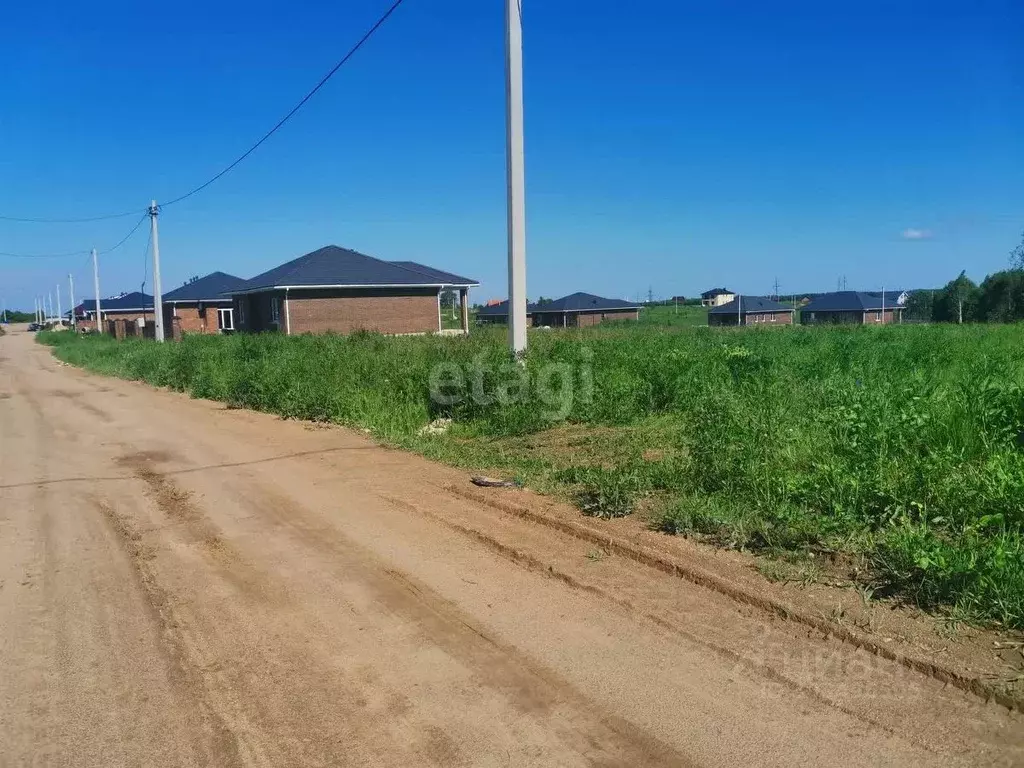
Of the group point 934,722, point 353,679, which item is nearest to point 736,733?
point 934,722

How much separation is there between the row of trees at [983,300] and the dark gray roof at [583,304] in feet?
89.5

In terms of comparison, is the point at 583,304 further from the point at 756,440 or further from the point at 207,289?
the point at 756,440

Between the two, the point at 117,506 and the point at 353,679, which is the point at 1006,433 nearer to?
the point at 353,679

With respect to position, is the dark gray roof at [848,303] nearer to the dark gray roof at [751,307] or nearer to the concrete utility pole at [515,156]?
the dark gray roof at [751,307]

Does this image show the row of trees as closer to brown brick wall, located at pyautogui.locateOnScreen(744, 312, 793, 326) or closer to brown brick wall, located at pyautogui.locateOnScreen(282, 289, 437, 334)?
brown brick wall, located at pyautogui.locateOnScreen(744, 312, 793, 326)

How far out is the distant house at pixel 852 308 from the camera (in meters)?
78.8

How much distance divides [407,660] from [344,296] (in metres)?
33.9

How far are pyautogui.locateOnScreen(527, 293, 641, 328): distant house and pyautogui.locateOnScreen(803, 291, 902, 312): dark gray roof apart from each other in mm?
21852

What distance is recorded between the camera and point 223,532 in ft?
21.2

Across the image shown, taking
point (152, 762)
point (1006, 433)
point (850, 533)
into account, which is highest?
point (1006, 433)

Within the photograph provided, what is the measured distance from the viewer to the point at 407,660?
3941 millimetres

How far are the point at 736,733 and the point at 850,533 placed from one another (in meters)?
2.36

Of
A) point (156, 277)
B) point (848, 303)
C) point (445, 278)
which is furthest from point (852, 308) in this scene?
point (156, 277)

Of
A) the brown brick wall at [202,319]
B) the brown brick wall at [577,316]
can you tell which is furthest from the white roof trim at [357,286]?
the brown brick wall at [577,316]
